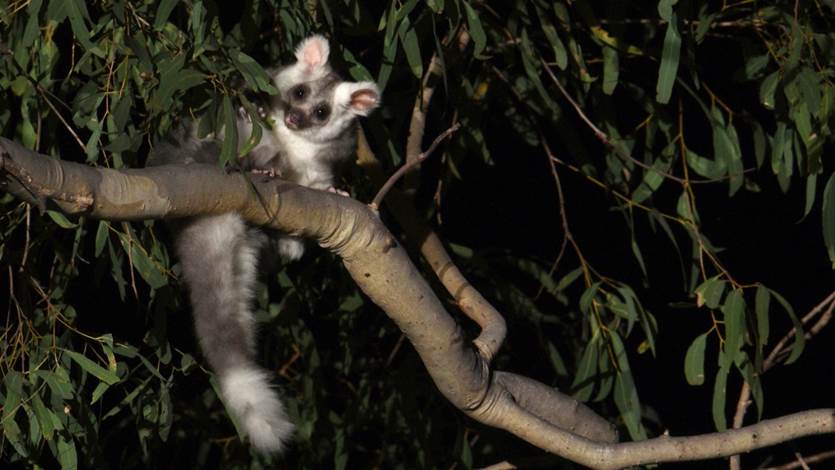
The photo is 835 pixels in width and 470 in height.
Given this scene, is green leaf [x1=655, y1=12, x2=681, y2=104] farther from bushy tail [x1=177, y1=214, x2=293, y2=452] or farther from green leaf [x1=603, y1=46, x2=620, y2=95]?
bushy tail [x1=177, y1=214, x2=293, y2=452]

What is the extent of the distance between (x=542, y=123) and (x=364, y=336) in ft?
2.83

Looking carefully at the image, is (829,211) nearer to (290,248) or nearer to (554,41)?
(554,41)

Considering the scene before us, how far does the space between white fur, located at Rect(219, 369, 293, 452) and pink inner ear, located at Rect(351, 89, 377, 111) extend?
2.93 ft

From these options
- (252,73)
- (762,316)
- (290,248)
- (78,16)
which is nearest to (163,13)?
(78,16)

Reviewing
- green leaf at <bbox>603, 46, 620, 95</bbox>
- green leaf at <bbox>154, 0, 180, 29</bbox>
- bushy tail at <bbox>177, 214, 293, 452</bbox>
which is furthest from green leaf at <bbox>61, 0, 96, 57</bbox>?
green leaf at <bbox>603, 46, 620, 95</bbox>

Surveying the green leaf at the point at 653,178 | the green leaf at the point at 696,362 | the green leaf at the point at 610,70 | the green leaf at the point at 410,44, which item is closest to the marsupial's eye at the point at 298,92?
the green leaf at the point at 410,44

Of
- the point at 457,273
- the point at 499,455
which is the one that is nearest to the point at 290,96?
the point at 457,273

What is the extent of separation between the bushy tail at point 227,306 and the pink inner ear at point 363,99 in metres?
0.60

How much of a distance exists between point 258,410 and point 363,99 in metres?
1.03

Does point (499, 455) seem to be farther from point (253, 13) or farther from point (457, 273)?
point (253, 13)

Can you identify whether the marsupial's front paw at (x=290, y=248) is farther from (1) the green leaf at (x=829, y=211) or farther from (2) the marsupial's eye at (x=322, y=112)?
(1) the green leaf at (x=829, y=211)

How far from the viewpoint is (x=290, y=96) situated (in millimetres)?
3260

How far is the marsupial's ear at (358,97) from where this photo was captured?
3166 millimetres

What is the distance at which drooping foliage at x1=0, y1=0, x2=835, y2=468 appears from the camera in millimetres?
2641
